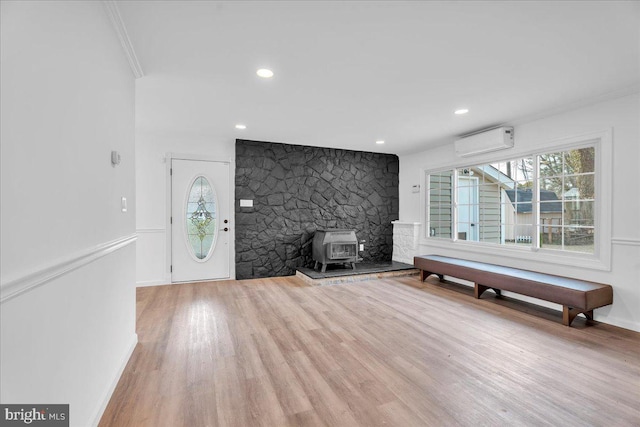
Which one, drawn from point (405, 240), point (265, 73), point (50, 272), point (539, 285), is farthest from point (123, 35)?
point (405, 240)

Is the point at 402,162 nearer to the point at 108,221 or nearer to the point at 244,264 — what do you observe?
the point at 244,264

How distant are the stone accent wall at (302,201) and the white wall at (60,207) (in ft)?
9.99

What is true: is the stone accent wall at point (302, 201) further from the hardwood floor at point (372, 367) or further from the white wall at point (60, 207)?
the white wall at point (60, 207)

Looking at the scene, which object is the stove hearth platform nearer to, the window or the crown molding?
the window

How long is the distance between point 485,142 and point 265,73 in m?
3.25

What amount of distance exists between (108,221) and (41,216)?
2.79ft

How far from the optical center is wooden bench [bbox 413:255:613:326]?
2945 millimetres

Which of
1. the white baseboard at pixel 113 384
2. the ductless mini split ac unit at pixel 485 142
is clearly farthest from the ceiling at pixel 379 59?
the white baseboard at pixel 113 384

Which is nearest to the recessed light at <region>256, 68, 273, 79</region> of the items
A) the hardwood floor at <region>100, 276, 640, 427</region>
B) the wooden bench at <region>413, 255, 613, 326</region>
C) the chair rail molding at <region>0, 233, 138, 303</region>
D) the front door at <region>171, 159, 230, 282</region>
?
the chair rail molding at <region>0, 233, 138, 303</region>

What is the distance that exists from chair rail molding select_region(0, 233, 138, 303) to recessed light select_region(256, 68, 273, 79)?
1.79 m

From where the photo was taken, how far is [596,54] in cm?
232

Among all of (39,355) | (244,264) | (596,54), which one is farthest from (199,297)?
(596,54)

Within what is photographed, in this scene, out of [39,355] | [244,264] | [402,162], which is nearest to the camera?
[39,355]

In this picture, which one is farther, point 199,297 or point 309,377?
point 199,297
